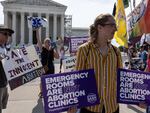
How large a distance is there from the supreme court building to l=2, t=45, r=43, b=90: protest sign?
268 feet

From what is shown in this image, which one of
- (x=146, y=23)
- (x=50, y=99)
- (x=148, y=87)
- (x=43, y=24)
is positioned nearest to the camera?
(x=50, y=99)

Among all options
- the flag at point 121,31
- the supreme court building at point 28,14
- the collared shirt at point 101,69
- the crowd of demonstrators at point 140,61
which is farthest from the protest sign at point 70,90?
the supreme court building at point 28,14

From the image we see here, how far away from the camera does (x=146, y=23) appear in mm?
6484

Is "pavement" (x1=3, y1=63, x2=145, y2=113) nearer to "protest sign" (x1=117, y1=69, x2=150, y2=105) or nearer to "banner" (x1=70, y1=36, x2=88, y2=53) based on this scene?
"banner" (x1=70, y1=36, x2=88, y2=53)

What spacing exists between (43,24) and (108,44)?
20.3 ft

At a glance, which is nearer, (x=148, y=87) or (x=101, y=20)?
(x=101, y=20)

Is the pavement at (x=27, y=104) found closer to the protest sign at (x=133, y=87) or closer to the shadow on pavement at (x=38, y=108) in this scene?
the shadow on pavement at (x=38, y=108)

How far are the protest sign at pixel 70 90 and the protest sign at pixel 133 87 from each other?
0.94ft

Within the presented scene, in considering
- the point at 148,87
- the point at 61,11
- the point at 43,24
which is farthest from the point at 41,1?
the point at 148,87

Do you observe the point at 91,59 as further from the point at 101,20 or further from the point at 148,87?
the point at 148,87

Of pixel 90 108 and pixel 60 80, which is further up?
pixel 60 80

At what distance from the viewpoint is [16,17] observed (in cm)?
9156

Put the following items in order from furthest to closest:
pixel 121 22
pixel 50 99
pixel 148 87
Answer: pixel 121 22 < pixel 148 87 < pixel 50 99

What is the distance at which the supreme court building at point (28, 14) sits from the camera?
89812 mm
